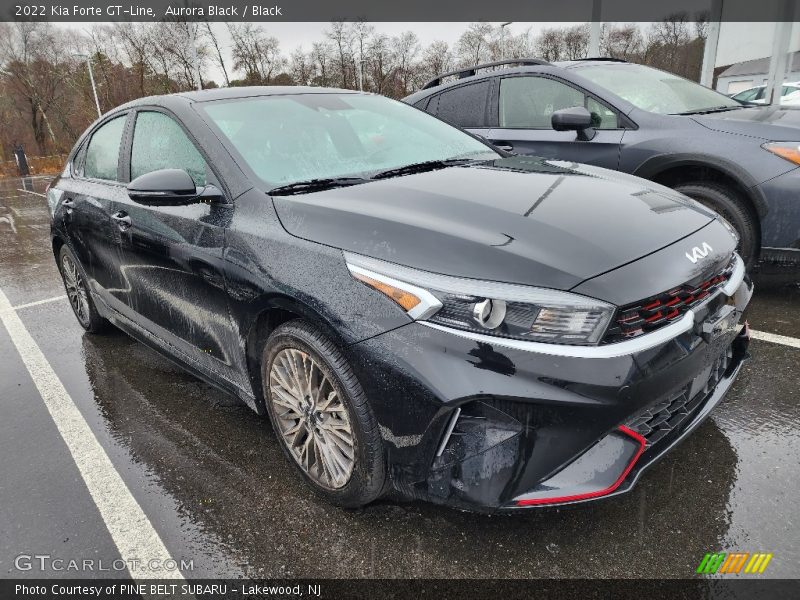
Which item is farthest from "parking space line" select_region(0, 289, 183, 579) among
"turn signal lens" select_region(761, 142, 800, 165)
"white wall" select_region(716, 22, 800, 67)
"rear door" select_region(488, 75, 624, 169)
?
"white wall" select_region(716, 22, 800, 67)

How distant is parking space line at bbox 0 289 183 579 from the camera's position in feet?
6.74

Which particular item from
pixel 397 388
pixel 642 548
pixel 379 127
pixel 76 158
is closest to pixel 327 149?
pixel 379 127

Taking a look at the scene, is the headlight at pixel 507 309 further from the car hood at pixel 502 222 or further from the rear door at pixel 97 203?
the rear door at pixel 97 203

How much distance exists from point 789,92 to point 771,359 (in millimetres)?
18721

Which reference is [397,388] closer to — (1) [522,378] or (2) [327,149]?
(1) [522,378]

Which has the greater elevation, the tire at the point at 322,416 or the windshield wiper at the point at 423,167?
the windshield wiper at the point at 423,167

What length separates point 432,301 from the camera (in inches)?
69.0

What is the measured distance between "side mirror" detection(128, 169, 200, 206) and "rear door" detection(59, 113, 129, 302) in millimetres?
898

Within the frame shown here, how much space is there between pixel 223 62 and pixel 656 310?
1681 inches

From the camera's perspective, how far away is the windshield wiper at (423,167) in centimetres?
260

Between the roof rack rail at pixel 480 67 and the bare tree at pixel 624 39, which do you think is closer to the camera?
the roof rack rail at pixel 480 67

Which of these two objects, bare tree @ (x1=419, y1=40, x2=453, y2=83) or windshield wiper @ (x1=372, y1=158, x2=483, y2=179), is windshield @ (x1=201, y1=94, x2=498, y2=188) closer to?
windshield wiper @ (x1=372, y1=158, x2=483, y2=179)

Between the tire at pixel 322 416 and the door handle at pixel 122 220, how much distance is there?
135 cm

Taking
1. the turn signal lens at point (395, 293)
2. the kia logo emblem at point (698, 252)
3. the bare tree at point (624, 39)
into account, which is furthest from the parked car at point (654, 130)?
the bare tree at point (624, 39)
